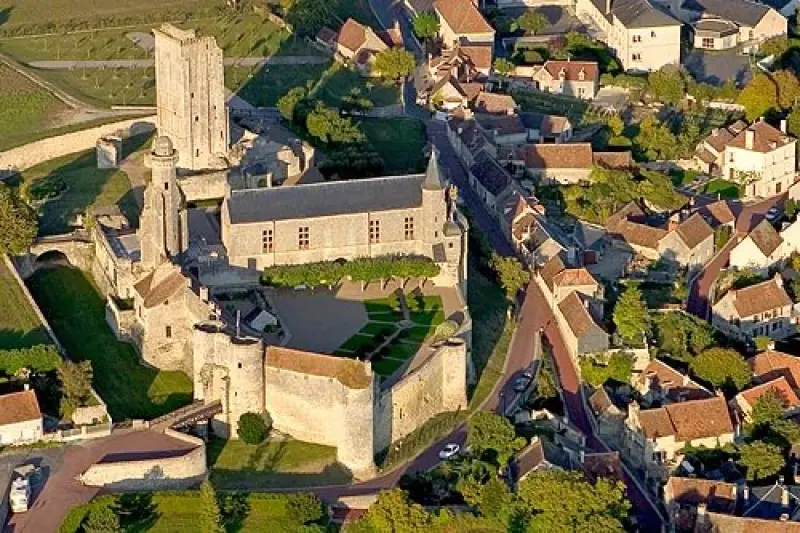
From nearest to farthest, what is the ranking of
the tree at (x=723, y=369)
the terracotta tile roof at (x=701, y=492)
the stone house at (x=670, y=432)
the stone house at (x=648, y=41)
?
the terracotta tile roof at (x=701, y=492) < the stone house at (x=670, y=432) < the tree at (x=723, y=369) < the stone house at (x=648, y=41)

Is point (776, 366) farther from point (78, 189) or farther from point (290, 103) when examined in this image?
point (78, 189)

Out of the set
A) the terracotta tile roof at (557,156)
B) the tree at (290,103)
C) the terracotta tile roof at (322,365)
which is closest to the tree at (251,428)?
the terracotta tile roof at (322,365)

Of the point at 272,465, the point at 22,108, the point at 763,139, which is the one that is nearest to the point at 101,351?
the point at 272,465

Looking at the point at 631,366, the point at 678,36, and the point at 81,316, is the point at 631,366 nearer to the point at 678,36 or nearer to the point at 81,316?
the point at 81,316

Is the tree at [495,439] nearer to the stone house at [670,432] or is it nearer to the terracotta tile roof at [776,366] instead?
the stone house at [670,432]

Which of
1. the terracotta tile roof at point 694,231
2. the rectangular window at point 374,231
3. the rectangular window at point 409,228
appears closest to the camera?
the rectangular window at point 374,231

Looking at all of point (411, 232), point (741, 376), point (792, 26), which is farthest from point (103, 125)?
point (792, 26)

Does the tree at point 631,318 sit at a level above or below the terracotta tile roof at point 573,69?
below
